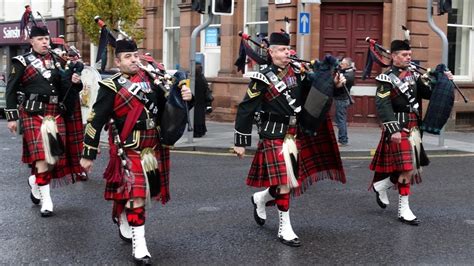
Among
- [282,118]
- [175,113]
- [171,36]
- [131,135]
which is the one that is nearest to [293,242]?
[282,118]

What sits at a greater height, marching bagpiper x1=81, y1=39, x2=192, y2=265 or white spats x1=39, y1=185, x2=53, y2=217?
marching bagpiper x1=81, y1=39, x2=192, y2=265

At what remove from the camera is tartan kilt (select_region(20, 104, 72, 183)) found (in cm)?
713

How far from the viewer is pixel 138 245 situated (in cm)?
531

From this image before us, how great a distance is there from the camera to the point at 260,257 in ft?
18.3

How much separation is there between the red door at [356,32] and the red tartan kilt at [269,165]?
11110 mm

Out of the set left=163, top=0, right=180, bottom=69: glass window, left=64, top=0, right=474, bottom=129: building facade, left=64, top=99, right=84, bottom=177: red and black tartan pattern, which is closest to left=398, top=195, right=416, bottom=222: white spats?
left=64, top=99, right=84, bottom=177: red and black tartan pattern

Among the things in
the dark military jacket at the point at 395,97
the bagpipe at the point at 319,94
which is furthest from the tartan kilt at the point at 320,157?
the dark military jacket at the point at 395,97

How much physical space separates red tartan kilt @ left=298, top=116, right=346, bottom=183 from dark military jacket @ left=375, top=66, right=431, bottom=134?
0.67m

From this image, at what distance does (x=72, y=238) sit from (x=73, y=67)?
7.22ft

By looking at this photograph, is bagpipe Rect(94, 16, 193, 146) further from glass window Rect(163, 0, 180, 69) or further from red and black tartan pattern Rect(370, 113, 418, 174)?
glass window Rect(163, 0, 180, 69)

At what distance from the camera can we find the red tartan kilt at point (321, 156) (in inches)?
254

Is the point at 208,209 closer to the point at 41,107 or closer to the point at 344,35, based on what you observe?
the point at 41,107

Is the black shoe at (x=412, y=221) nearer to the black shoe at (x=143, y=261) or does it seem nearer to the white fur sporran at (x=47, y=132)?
the black shoe at (x=143, y=261)

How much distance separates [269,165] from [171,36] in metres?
16.7
